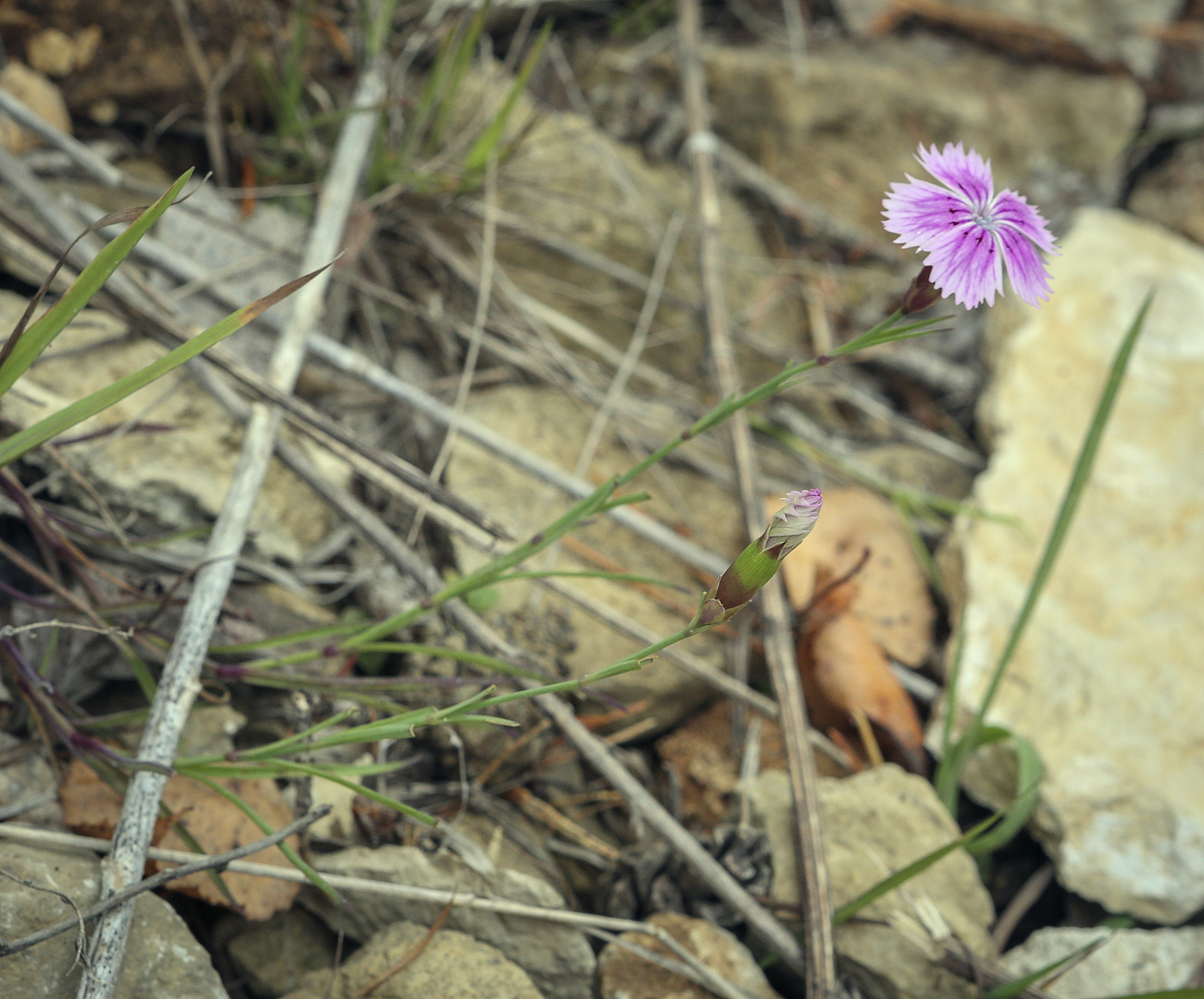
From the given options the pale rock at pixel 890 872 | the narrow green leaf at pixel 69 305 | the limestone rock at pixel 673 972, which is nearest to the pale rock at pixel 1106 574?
the pale rock at pixel 890 872

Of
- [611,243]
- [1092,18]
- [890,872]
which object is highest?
[1092,18]

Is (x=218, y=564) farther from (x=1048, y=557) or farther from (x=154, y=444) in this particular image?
(x=1048, y=557)

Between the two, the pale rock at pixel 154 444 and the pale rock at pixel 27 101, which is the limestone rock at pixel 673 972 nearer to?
the pale rock at pixel 154 444

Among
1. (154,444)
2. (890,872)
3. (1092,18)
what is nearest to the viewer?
(890,872)

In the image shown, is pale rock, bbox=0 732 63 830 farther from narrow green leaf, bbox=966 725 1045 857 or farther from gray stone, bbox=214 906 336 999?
narrow green leaf, bbox=966 725 1045 857

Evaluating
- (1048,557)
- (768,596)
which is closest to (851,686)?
(768,596)
